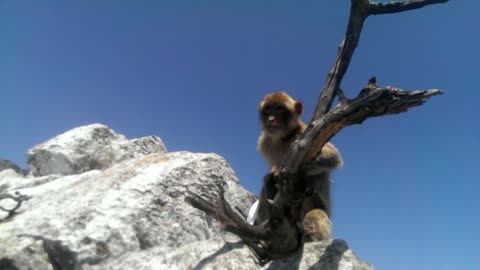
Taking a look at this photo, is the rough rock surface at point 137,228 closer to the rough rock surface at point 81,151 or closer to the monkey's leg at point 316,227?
the monkey's leg at point 316,227

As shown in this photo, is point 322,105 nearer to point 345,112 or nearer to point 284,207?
point 345,112

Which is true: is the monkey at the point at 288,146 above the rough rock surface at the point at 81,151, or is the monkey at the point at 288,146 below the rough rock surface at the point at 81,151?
below

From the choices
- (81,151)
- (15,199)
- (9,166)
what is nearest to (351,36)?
(15,199)

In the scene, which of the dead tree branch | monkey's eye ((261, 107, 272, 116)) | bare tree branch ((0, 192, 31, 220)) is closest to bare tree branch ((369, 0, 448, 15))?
the dead tree branch

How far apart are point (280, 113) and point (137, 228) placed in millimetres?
2841

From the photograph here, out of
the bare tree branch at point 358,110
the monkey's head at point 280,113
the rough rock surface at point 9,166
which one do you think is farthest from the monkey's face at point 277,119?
the rough rock surface at point 9,166

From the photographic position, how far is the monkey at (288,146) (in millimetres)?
4965

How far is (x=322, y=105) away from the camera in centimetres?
430

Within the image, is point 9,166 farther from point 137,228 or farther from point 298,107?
point 298,107

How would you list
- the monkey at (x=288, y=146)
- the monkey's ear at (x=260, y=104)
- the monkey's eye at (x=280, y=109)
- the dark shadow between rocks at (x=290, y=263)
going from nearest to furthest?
the dark shadow between rocks at (x=290, y=263), the monkey at (x=288, y=146), the monkey's eye at (x=280, y=109), the monkey's ear at (x=260, y=104)

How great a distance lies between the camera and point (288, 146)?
6312mm

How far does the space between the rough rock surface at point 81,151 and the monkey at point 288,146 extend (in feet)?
10.2

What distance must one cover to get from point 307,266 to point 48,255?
2.99m

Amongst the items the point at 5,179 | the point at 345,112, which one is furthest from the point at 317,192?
the point at 5,179
